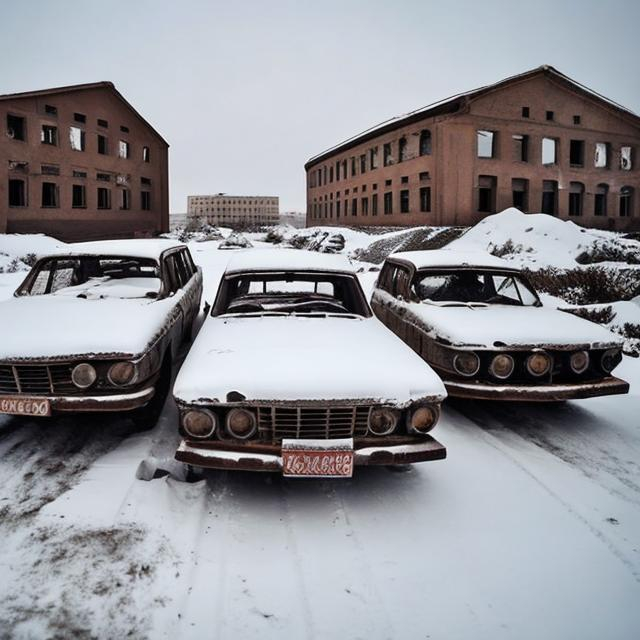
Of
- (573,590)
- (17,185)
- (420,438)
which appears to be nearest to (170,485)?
(420,438)

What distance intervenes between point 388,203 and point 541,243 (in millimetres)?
16885

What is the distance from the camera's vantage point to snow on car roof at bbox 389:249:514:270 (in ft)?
19.2

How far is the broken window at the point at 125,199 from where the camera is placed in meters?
32.1

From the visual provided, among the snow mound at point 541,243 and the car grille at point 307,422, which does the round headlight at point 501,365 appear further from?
the snow mound at point 541,243

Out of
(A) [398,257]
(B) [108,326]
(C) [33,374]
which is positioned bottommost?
(C) [33,374]

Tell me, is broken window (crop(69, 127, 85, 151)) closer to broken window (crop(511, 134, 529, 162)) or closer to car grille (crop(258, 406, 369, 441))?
broken window (crop(511, 134, 529, 162))

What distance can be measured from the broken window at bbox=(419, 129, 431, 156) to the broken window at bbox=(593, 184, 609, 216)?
37.2 ft

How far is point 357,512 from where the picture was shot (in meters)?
3.24

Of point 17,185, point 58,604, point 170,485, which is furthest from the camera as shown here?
point 17,185

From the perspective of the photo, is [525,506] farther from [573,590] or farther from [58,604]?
[58,604]

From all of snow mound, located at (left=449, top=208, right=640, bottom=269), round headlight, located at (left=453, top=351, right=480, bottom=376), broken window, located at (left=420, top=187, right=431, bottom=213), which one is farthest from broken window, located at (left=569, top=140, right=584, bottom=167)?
round headlight, located at (left=453, top=351, right=480, bottom=376)

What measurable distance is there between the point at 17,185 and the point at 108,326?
2602 centimetres

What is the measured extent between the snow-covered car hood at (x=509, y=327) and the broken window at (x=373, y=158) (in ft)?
104

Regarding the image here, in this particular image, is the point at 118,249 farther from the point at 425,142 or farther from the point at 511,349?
the point at 425,142
